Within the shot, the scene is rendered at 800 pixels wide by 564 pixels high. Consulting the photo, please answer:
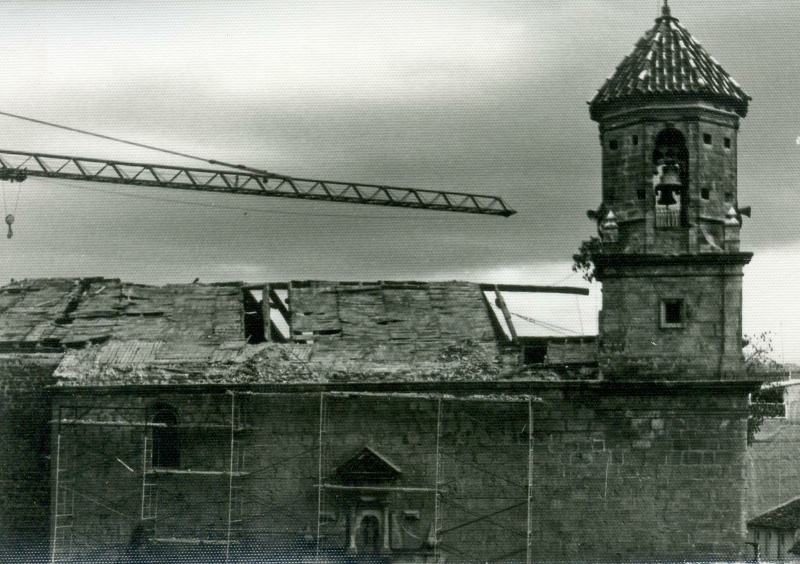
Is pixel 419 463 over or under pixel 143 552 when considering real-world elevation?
over

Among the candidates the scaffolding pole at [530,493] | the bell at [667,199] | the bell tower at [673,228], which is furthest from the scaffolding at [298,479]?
the bell at [667,199]

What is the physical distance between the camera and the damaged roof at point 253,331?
2708 cm

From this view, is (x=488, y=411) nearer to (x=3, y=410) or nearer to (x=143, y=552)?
(x=143, y=552)

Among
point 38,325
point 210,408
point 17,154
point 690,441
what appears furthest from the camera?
point 17,154

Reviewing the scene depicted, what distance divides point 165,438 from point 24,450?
4032 mm

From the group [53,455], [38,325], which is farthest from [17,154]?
[53,455]

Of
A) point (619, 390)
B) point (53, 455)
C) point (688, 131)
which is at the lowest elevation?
point (53, 455)

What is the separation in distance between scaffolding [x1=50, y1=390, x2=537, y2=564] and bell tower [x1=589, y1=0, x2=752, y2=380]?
10.9 ft

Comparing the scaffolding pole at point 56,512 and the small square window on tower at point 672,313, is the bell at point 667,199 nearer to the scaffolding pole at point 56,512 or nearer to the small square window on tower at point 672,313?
the small square window on tower at point 672,313

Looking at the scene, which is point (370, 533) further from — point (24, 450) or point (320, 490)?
point (24, 450)

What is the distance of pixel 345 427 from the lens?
1028 inches

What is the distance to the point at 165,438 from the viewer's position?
27.1 m

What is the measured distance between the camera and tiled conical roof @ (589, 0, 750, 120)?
25.8 m

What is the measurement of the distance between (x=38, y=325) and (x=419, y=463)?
11.3 m
